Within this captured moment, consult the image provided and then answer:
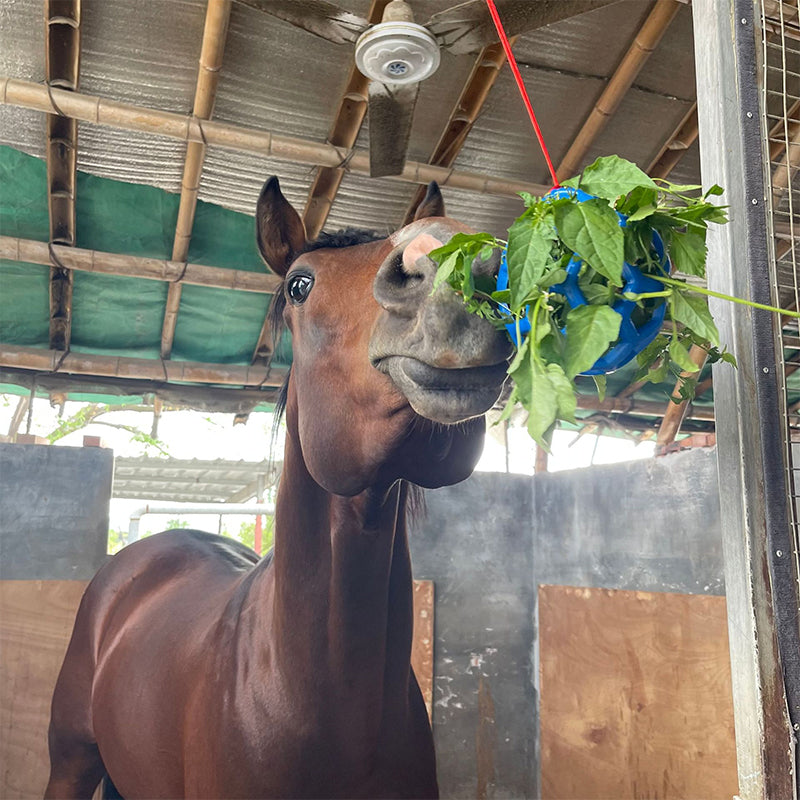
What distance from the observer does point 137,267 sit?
3.67 metres

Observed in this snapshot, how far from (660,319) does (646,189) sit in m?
0.15


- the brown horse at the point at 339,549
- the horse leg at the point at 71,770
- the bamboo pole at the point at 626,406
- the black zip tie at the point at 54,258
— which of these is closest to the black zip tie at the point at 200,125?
the black zip tie at the point at 54,258

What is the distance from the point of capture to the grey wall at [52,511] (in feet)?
10.4

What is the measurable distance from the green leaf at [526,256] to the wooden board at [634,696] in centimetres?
239

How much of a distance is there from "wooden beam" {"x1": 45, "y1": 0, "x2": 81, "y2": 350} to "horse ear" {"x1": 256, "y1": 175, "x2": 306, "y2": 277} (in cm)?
176

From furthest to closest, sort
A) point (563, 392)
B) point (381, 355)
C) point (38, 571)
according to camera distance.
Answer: point (38, 571) < point (381, 355) < point (563, 392)

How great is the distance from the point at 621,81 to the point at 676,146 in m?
0.61

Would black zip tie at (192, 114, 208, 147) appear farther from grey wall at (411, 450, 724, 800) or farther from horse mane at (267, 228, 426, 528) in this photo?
grey wall at (411, 450, 724, 800)

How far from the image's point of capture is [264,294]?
4.16 m

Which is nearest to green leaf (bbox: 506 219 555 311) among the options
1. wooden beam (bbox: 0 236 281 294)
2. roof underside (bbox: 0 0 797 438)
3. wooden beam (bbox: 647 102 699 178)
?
roof underside (bbox: 0 0 797 438)

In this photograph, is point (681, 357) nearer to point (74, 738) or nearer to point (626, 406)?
point (74, 738)

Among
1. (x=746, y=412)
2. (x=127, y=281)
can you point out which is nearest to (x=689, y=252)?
(x=746, y=412)

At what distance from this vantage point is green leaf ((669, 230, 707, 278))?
0.79m

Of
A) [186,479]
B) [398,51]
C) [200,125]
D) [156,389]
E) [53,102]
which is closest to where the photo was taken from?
[398,51]
